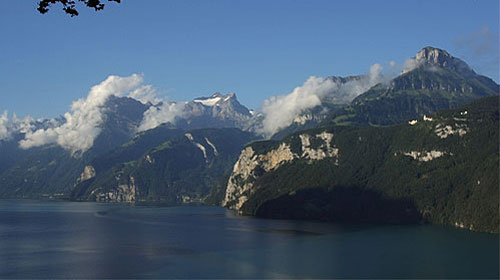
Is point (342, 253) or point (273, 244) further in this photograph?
point (273, 244)

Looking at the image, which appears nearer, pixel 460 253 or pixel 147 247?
pixel 460 253

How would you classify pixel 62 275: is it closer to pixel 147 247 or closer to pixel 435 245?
pixel 147 247

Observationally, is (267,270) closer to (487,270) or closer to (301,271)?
(301,271)

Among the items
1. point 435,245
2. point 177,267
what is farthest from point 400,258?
point 177,267

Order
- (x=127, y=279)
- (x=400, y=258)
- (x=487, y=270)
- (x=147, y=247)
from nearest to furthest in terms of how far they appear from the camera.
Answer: (x=127, y=279) < (x=487, y=270) < (x=400, y=258) < (x=147, y=247)

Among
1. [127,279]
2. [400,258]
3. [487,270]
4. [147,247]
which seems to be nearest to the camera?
[127,279]

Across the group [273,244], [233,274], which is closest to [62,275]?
[233,274]

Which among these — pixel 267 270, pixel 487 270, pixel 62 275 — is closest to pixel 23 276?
pixel 62 275

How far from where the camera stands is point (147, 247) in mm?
190250

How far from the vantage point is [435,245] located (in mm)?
191125

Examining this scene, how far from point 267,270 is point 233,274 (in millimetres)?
10889

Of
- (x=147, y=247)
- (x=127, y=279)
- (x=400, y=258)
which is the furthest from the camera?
(x=147, y=247)

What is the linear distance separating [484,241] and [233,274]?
103509 millimetres

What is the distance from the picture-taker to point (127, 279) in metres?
134
